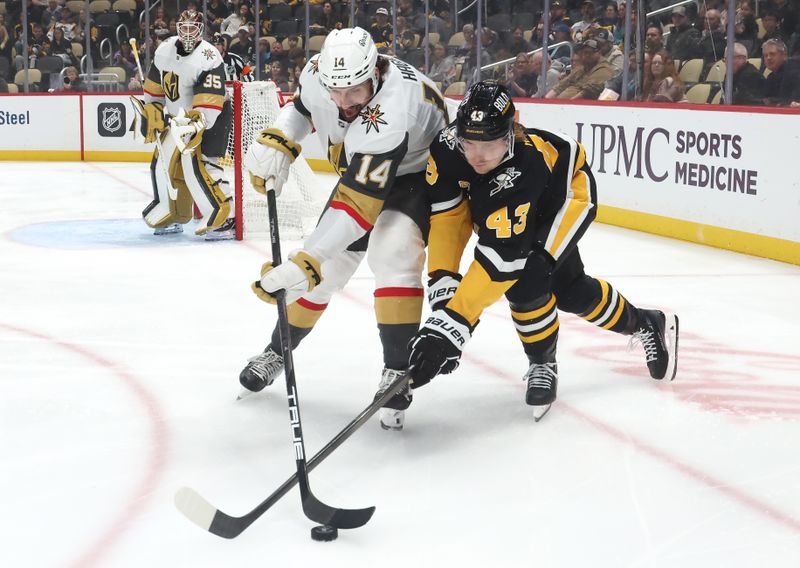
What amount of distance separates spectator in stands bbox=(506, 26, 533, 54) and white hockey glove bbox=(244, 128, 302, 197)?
206 inches

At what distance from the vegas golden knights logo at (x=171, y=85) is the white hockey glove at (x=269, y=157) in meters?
3.05

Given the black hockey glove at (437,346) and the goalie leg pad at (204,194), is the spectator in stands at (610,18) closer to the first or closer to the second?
the goalie leg pad at (204,194)

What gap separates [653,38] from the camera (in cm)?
620

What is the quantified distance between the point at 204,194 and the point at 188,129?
1.30 ft

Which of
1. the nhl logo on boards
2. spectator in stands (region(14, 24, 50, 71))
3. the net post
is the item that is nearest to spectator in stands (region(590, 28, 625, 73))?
the net post

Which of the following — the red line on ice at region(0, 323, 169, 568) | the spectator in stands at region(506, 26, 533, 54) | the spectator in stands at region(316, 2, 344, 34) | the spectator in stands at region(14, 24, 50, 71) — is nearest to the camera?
the red line on ice at region(0, 323, 169, 568)

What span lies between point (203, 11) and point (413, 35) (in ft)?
8.96

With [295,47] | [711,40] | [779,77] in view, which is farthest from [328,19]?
[779,77]

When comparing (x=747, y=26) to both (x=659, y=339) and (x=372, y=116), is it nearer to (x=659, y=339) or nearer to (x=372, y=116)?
(x=659, y=339)

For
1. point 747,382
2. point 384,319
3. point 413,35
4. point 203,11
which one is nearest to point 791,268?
point 747,382

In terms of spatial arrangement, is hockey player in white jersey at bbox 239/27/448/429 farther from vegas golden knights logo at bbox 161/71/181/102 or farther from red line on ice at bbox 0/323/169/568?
vegas golden knights logo at bbox 161/71/181/102

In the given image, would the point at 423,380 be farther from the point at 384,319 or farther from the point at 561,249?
the point at 561,249

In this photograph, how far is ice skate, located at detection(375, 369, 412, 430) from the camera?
245cm

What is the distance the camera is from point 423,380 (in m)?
2.24
